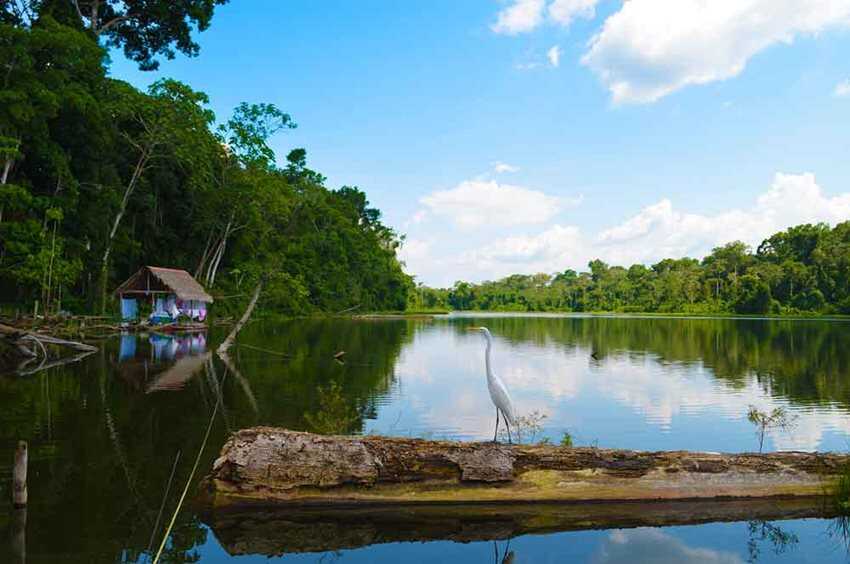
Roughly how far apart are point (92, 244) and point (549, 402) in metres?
29.6

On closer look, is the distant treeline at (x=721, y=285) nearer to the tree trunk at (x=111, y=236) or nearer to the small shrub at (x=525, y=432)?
the tree trunk at (x=111, y=236)

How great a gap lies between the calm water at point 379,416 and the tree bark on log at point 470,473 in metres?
0.45

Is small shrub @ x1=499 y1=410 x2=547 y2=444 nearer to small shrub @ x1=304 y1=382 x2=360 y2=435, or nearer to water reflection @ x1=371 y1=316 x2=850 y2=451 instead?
water reflection @ x1=371 y1=316 x2=850 y2=451

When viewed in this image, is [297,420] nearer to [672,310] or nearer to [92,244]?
[92,244]

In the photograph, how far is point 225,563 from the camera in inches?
247

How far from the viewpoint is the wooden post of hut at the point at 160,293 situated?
37.3 m

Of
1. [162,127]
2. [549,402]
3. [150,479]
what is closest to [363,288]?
[162,127]

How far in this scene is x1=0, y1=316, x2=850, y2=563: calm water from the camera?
671 centimetres

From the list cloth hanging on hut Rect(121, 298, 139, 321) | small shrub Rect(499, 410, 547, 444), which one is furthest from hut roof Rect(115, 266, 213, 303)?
small shrub Rect(499, 410, 547, 444)

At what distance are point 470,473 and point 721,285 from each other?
3964 inches

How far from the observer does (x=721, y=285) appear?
318 ft

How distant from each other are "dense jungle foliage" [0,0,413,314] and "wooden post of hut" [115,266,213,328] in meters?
1.37

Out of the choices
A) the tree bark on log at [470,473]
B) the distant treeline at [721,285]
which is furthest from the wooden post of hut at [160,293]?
the distant treeline at [721,285]

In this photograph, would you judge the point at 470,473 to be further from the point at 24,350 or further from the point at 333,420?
the point at 24,350
